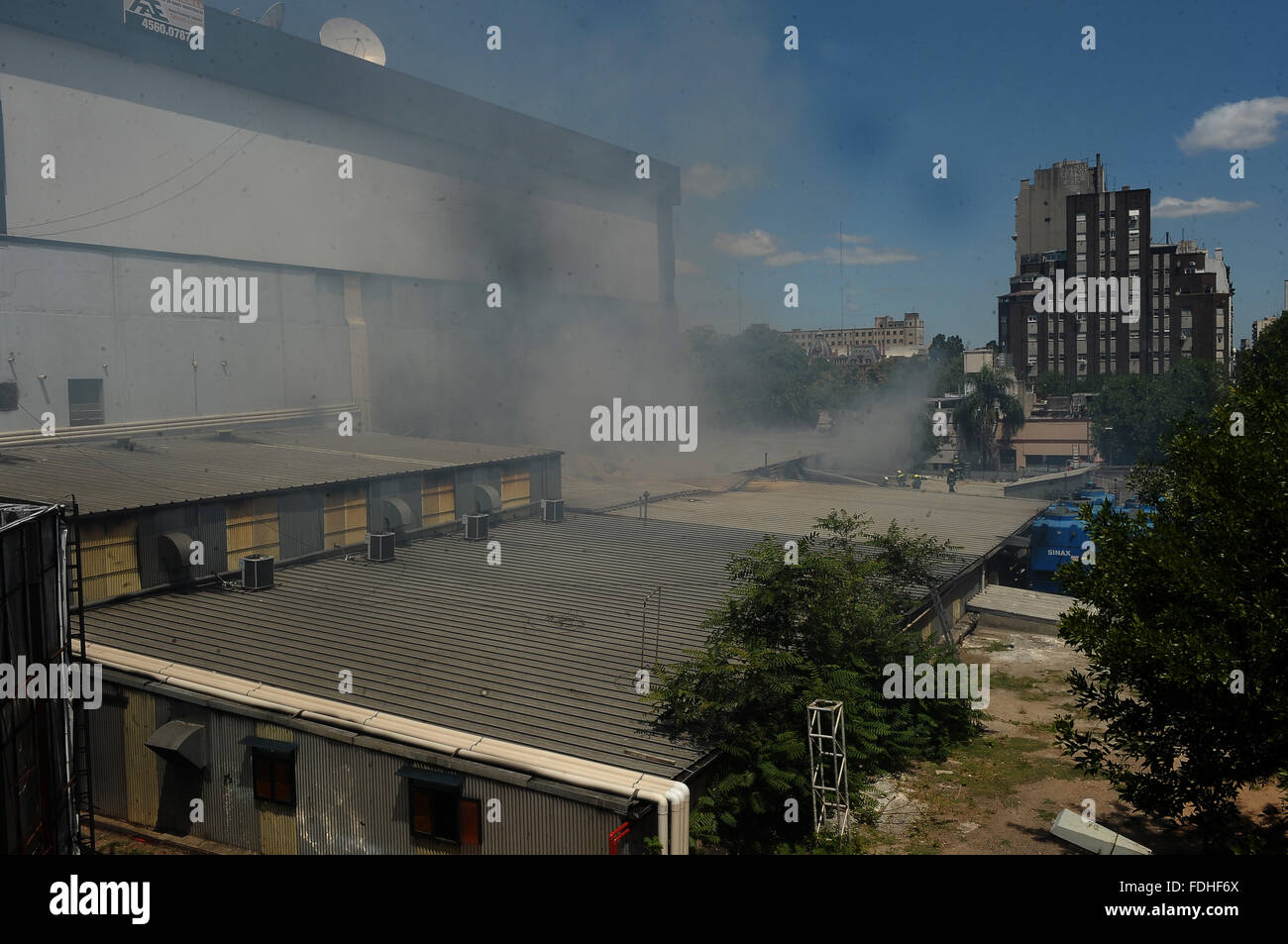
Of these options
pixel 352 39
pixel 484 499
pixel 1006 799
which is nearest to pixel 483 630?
pixel 1006 799

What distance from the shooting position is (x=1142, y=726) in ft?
25.1

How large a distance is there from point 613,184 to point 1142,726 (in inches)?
1763

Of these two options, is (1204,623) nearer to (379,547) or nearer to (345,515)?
(379,547)

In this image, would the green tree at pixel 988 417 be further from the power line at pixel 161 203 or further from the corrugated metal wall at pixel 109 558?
the corrugated metal wall at pixel 109 558

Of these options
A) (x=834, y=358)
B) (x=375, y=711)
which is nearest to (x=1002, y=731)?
(x=375, y=711)

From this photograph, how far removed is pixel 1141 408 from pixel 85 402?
5423 centimetres

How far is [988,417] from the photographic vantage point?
174ft

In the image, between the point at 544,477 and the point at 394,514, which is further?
the point at 544,477

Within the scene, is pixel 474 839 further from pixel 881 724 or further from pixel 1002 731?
pixel 1002 731

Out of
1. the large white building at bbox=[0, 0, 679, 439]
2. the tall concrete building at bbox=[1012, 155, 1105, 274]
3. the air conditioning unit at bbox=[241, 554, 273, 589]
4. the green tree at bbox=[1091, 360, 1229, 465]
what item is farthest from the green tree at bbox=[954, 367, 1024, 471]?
the air conditioning unit at bbox=[241, 554, 273, 589]

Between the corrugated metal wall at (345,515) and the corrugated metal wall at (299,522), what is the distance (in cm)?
20

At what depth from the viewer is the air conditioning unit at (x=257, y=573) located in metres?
15.1

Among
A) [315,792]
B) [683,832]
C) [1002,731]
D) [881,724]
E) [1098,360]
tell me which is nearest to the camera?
[683,832]

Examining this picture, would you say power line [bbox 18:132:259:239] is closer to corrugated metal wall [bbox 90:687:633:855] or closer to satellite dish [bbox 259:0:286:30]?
satellite dish [bbox 259:0:286:30]
